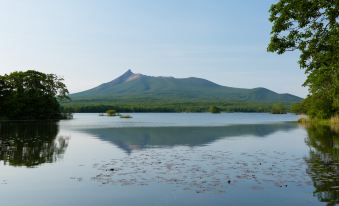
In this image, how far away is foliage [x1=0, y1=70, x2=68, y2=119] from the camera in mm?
102750

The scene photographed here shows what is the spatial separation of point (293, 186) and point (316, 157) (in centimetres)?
1273

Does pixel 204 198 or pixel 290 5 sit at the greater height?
pixel 290 5

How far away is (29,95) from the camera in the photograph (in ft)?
355

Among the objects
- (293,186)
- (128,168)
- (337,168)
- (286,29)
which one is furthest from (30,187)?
(286,29)

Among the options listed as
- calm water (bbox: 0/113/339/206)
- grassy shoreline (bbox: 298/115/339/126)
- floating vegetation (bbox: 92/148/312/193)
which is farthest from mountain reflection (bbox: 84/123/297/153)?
grassy shoreline (bbox: 298/115/339/126)

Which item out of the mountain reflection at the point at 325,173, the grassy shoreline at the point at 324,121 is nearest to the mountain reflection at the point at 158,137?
the mountain reflection at the point at 325,173

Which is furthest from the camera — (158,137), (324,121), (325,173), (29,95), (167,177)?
(29,95)

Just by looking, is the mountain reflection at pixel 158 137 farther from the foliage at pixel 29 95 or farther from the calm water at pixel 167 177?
the foliage at pixel 29 95

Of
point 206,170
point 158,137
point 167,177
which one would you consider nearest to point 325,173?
point 206,170

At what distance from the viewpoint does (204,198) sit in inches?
715

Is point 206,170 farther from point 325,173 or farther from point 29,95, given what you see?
point 29,95

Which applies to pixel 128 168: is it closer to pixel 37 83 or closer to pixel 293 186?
pixel 293 186

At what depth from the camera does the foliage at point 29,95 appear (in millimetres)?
102750

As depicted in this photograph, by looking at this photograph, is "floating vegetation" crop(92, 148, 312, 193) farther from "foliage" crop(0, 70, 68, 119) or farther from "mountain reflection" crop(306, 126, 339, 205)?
"foliage" crop(0, 70, 68, 119)
